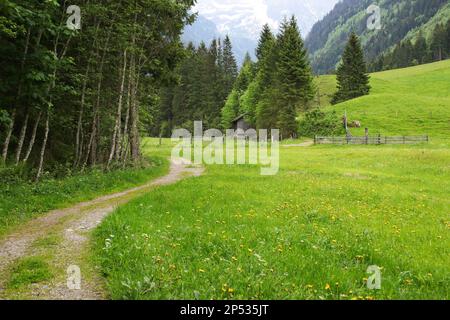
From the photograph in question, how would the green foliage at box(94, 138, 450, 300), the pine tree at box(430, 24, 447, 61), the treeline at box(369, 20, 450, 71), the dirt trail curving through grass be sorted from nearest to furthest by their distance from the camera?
the green foliage at box(94, 138, 450, 300), the dirt trail curving through grass, the pine tree at box(430, 24, 447, 61), the treeline at box(369, 20, 450, 71)

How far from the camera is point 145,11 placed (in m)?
26.1

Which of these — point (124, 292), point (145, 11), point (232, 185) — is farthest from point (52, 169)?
point (124, 292)

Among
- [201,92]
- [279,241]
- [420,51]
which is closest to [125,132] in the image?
[279,241]

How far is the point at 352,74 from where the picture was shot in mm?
89375

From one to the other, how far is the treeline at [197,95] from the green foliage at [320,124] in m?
30.2

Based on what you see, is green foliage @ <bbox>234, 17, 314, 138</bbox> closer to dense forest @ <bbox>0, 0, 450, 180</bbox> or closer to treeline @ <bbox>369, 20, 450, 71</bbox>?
dense forest @ <bbox>0, 0, 450, 180</bbox>

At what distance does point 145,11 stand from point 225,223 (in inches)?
784

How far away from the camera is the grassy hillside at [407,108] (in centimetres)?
6406

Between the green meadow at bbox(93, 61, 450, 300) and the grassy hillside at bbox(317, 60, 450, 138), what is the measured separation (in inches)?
1854

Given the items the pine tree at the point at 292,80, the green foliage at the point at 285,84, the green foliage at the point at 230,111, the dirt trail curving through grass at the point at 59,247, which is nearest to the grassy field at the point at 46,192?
the dirt trail curving through grass at the point at 59,247

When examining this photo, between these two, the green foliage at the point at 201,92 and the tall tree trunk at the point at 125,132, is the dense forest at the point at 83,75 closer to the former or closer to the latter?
the tall tree trunk at the point at 125,132

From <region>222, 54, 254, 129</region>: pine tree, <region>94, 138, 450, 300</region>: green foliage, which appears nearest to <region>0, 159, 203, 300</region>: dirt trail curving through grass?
<region>94, 138, 450, 300</region>: green foliage

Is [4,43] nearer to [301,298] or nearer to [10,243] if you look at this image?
[10,243]

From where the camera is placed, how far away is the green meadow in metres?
6.65
